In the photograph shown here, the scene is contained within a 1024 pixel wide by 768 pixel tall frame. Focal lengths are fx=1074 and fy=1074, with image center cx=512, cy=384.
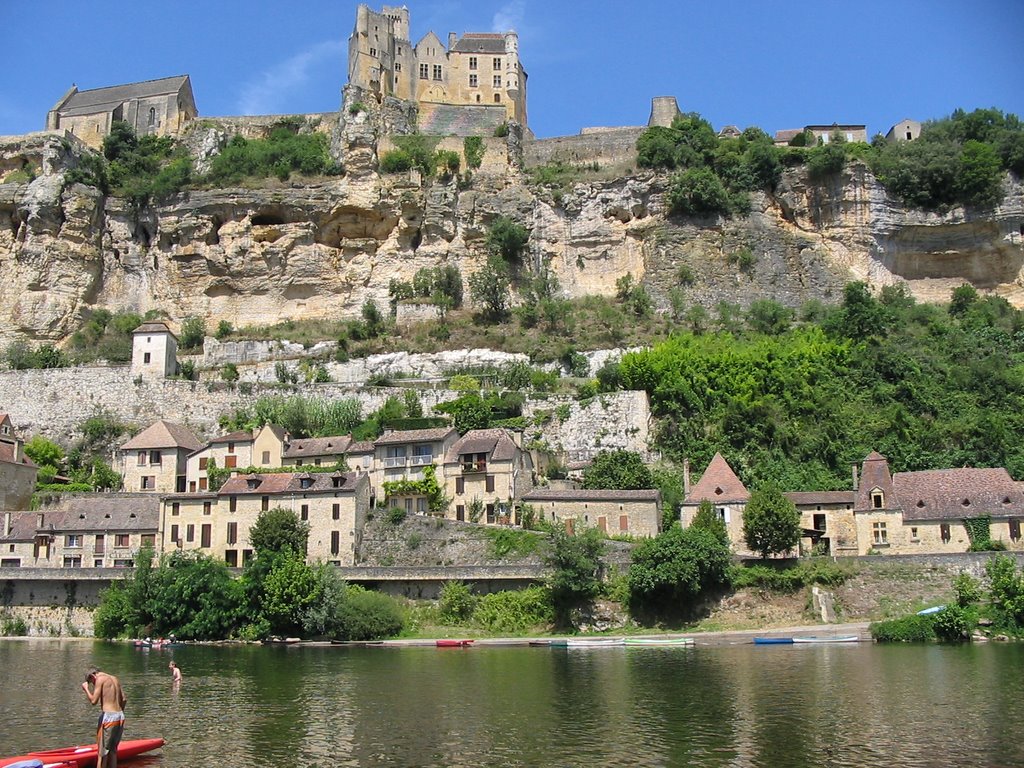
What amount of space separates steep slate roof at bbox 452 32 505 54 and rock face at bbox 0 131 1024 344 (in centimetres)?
1492

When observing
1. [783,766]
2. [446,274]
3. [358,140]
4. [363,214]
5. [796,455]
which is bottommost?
[783,766]

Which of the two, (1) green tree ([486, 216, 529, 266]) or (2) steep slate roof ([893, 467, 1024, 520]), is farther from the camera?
(1) green tree ([486, 216, 529, 266])

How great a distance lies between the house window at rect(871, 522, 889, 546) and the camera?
43500mm

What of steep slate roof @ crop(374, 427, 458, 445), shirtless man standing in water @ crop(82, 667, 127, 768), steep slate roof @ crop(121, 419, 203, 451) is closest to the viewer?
shirtless man standing in water @ crop(82, 667, 127, 768)

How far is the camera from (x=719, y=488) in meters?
46.3

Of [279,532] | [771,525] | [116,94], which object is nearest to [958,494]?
[771,525]

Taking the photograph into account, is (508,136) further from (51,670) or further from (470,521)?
(51,670)

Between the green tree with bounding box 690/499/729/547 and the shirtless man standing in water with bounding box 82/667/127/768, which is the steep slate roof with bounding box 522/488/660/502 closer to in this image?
the green tree with bounding box 690/499/729/547

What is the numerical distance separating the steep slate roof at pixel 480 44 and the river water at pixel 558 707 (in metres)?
60.4

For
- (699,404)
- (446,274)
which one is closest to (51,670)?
(699,404)

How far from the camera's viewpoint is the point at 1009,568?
38.2 metres

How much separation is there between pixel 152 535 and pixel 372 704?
80.5 feet

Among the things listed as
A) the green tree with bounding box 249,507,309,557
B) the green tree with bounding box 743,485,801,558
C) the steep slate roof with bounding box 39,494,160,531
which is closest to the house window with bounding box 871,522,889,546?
the green tree with bounding box 743,485,801,558

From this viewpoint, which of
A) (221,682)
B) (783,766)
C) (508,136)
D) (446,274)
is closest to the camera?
(783,766)
